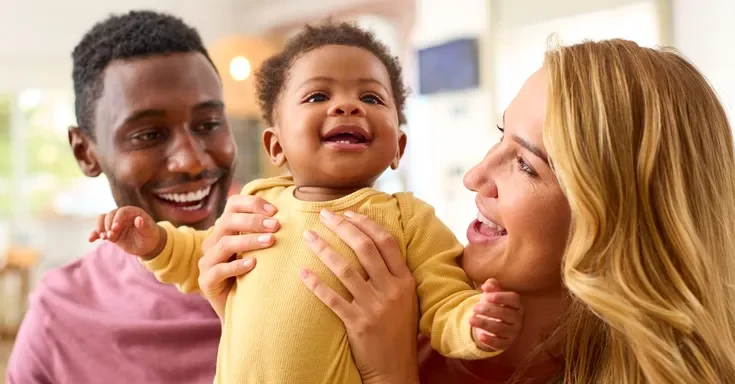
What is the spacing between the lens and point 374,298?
1175 millimetres

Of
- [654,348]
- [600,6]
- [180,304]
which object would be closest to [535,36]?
[600,6]

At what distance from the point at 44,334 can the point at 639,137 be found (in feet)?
4.31

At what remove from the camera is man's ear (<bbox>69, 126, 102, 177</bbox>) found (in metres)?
1.83

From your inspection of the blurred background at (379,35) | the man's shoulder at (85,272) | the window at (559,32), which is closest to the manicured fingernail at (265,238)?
the man's shoulder at (85,272)

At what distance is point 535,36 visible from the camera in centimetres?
344

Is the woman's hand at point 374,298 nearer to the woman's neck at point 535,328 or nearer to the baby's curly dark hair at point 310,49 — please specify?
the woman's neck at point 535,328

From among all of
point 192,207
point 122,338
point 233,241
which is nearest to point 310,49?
point 233,241

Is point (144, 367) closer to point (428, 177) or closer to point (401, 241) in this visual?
point (401, 241)

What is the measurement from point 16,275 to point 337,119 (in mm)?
6018

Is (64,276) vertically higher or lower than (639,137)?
lower

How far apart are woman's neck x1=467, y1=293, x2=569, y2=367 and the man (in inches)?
26.1

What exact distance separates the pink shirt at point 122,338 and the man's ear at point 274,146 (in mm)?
453

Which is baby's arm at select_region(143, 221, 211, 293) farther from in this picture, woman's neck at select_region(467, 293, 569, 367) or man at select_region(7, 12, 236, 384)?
woman's neck at select_region(467, 293, 569, 367)

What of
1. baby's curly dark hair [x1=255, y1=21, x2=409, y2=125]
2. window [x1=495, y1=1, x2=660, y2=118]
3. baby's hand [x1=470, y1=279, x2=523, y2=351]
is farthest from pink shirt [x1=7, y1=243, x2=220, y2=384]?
window [x1=495, y1=1, x2=660, y2=118]
